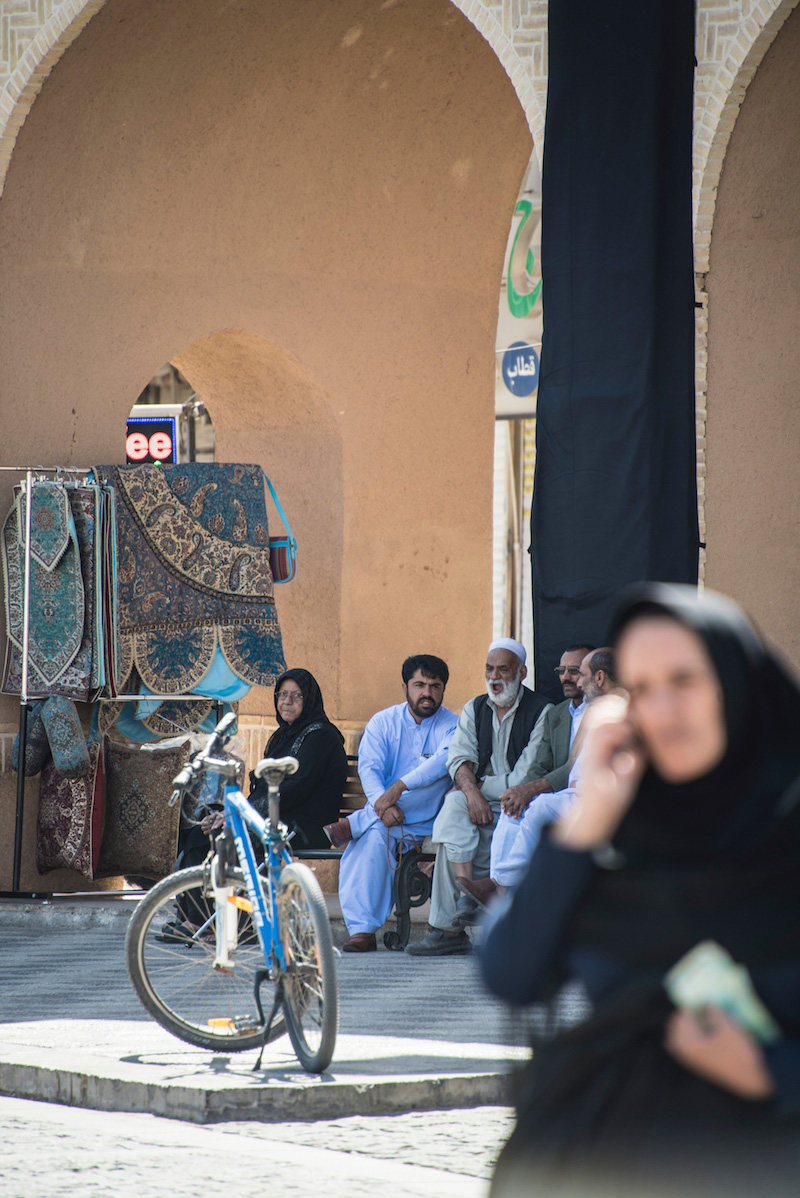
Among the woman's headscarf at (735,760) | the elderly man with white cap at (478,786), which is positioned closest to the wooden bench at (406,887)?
the elderly man with white cap at (478,786)

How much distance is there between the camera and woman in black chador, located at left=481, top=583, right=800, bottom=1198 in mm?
1755

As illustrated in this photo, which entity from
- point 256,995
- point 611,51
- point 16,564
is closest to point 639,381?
point 611,51

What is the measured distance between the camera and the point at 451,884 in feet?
23.9

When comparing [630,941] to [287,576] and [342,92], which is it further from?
[342,92]

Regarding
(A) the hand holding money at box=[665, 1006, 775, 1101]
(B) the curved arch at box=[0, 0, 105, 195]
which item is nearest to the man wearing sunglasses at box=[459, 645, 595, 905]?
(B) the curved arch at box=[0, 0, 105, 195]

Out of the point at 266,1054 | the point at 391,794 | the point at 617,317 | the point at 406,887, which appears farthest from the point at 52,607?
the point at 266,1054

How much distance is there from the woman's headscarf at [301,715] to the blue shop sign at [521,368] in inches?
260

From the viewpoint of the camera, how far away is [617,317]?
663 cm

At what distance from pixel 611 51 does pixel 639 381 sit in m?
1.33

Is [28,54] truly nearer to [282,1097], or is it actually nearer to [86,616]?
[86,616]

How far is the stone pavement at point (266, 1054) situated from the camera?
14.9ft

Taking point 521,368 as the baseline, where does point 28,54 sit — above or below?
above

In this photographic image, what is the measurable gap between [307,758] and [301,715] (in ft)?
0.79

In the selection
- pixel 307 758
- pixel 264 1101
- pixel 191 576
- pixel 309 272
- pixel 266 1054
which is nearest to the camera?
pixel 264 1101
